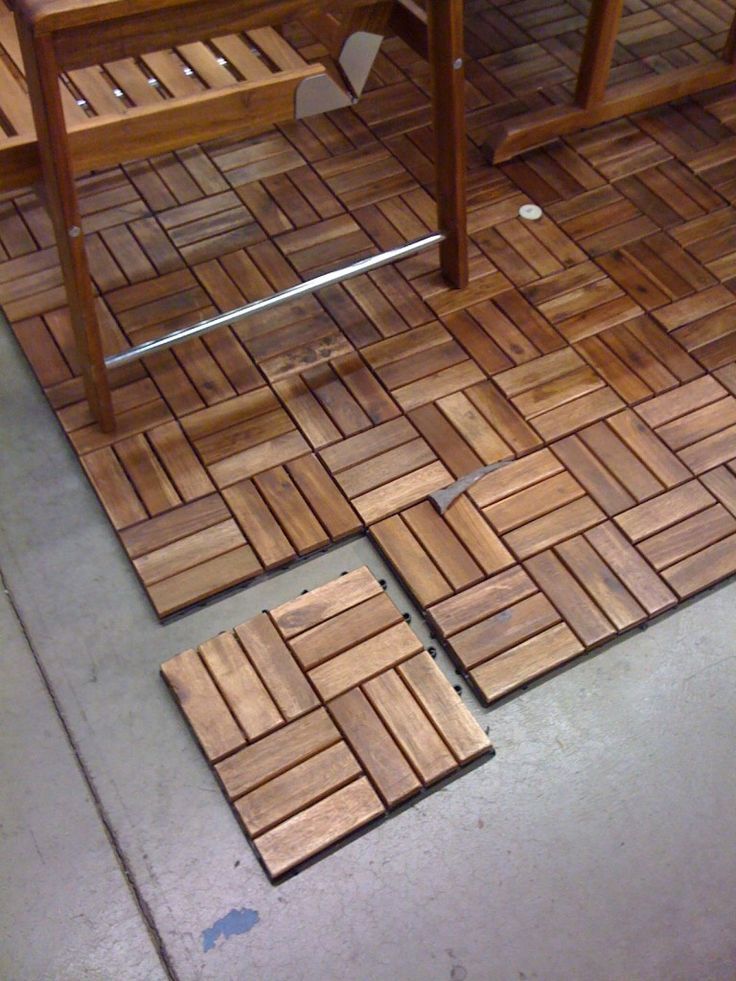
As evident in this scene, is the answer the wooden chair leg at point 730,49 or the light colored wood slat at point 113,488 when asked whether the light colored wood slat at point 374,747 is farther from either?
the wooden chair leg at point 730,49

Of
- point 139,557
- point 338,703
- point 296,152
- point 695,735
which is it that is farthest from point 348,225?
point 695,735

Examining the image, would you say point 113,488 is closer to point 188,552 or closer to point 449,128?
point 188,552

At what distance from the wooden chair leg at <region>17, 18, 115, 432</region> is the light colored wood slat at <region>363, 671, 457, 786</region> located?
61 cm

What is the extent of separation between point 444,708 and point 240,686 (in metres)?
0.27

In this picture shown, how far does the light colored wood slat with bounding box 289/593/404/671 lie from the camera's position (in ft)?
4.40

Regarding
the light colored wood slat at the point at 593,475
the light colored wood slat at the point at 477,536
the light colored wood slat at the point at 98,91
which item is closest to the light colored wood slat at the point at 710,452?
the light colored wood slat at the point at 593,475

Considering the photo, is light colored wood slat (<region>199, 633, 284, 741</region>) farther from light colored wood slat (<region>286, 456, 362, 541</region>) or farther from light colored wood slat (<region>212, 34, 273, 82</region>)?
light colored wood slat (<region>212, 34, 273, 82</region>)

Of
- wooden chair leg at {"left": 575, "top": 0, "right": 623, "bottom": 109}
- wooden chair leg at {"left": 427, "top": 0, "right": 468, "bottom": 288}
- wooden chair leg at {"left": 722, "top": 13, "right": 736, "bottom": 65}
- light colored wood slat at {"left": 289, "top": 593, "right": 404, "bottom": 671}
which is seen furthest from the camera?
wooden chair leg at {"left": 722, "top": 13, "right": 736, "bottom": 65}

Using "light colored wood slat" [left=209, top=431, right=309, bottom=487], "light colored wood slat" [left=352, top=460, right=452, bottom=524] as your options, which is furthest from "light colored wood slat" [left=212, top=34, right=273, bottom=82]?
"light colored wood slat" [left=352, top=460, right=452, bottom=524]

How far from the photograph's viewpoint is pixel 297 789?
1.23m

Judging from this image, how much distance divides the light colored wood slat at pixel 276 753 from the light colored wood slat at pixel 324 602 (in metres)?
0.13

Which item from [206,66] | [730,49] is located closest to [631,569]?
[206,66]

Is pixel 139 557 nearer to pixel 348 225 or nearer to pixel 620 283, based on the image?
pixel 348 225

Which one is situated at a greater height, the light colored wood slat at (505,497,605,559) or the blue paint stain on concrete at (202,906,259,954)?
the light colored wood slat at (505,497,605,559)
